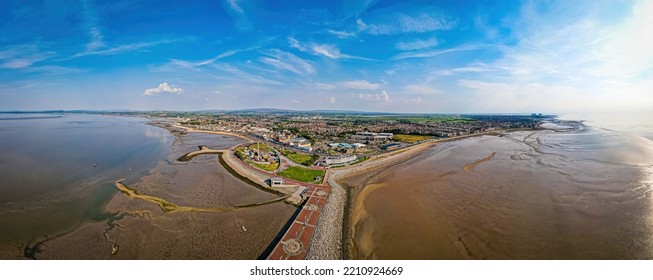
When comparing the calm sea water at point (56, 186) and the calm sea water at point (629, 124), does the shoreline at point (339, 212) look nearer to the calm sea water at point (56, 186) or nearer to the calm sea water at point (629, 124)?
the calm sea water at point (56, 186)

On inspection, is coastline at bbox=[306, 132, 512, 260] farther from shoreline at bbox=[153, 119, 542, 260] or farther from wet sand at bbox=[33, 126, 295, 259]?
wet sand at bbox=[33, 126, 295, 259]

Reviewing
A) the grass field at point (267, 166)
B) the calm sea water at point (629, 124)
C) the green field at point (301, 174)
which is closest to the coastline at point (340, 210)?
the green field at point (301, 174)

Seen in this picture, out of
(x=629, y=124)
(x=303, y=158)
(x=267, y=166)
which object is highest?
(x=629, y=124)

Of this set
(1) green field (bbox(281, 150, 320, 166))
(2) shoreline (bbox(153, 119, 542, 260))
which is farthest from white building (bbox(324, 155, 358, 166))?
(1) green field (bbox(281, 150, 320, 166))

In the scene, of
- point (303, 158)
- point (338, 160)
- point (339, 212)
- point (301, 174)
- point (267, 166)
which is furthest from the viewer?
point (303, 158)

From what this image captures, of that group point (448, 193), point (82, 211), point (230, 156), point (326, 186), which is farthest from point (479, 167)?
point (82, 211)

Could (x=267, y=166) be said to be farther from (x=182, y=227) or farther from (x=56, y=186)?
(x=56, y=186)

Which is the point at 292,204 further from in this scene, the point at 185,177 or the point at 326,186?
the point at 185,177

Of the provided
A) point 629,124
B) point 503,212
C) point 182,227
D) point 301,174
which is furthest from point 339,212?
point 629,124

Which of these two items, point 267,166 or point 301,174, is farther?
point 267,166
